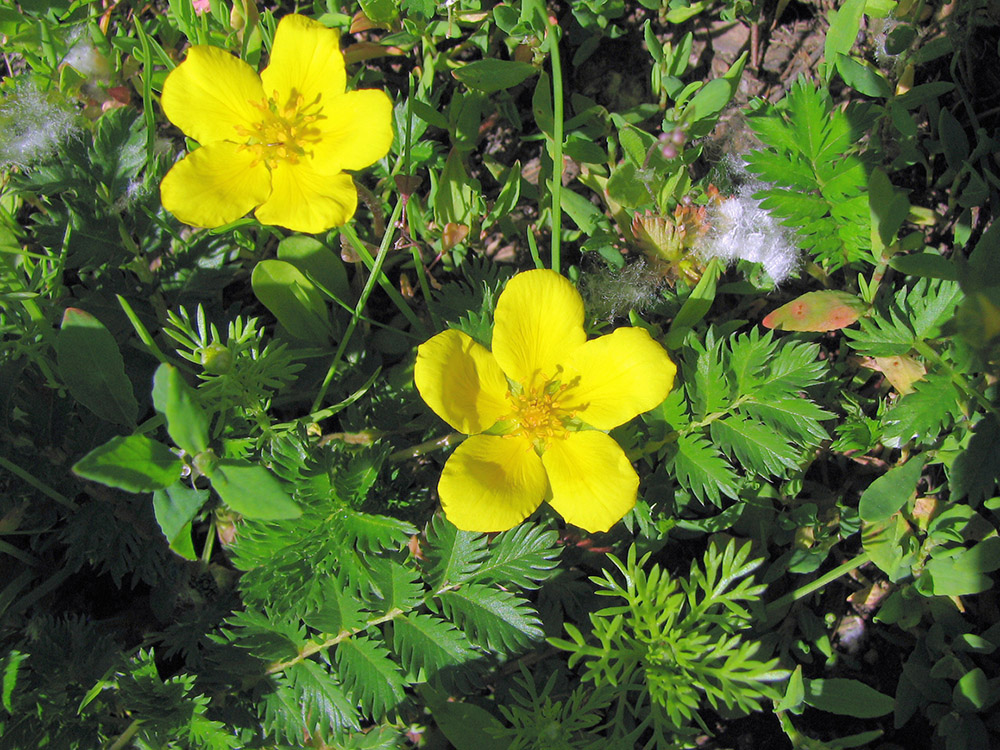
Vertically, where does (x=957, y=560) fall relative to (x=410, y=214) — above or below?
below

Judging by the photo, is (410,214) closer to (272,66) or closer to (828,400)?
(272,66)

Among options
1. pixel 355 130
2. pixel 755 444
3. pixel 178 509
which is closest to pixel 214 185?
pixel 355 130

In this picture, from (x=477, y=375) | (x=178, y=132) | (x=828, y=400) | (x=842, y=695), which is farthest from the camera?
(x=178, y=132)

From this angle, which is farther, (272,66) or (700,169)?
(700,169)

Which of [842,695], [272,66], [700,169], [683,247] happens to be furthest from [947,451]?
[272,66]

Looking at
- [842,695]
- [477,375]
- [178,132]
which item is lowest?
[842,695]

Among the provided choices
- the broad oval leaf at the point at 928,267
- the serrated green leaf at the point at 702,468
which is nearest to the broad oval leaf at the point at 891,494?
the serrated green leaf at the point at 702,468
